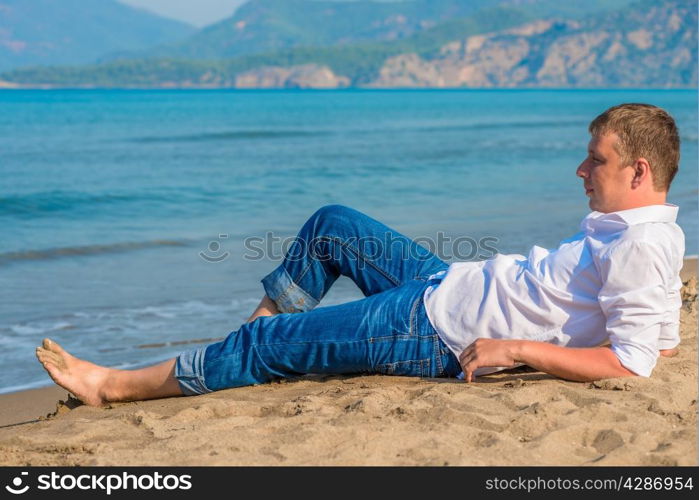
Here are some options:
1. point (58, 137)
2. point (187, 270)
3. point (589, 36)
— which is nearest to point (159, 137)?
point (58, 137)

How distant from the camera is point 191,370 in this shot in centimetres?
381

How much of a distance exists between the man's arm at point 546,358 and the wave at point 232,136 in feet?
95.7

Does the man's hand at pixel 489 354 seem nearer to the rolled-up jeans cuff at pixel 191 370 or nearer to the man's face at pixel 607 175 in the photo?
the man's face at pixel 607 175

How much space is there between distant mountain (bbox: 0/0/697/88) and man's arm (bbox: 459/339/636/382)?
162m

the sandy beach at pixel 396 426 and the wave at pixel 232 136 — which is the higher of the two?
the wave at pixel 232 136

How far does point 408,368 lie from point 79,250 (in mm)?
7576

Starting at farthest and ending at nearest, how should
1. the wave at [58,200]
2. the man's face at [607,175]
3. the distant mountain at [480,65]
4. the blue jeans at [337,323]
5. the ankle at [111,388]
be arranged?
the distant mountain at [480,65] → the wave at [58,200] → the ankle at [111,388] → the blue jeans at [337,323] → the man's face at [607,175]

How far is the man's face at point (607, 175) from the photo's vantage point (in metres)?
3.28

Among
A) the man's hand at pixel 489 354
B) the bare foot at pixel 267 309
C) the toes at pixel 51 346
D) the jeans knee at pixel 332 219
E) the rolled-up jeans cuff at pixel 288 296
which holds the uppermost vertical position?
the jeans knee at pixel 332 219

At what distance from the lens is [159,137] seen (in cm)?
3347

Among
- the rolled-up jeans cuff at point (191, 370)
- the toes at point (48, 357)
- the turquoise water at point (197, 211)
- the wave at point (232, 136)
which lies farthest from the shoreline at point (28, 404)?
the wave at point (232, 136)

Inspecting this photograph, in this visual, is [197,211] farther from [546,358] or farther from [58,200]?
[546,358]

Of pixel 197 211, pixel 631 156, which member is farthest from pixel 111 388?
pixel 197 211
